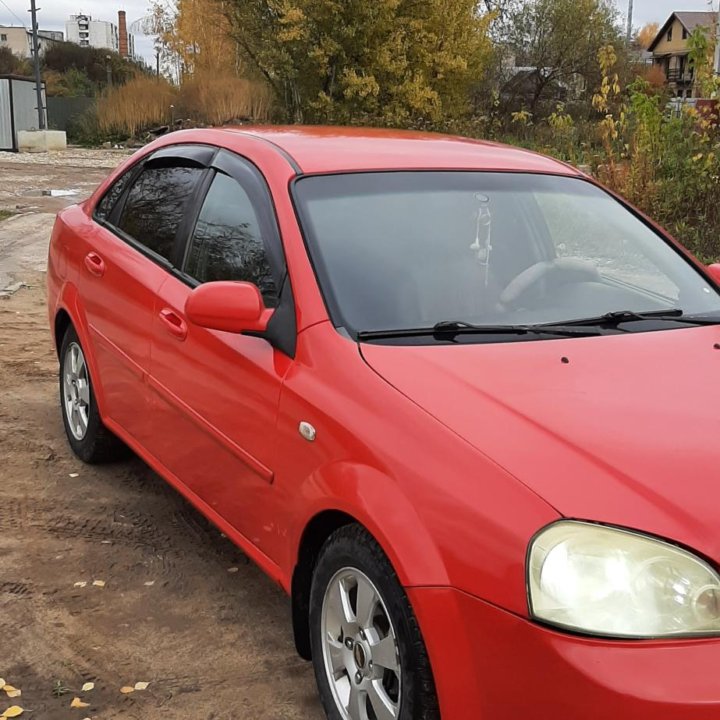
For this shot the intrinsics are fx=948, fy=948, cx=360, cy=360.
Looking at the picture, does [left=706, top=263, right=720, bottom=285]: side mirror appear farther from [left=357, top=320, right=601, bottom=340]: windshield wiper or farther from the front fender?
the front fender

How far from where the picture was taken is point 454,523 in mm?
2092

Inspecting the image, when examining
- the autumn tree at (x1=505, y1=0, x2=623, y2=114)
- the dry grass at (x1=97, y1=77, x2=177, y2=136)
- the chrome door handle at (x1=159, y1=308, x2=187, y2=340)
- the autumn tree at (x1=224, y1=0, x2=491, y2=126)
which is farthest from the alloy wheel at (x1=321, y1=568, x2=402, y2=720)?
the autumn tree at (x1=505, y1=0, x2=623, y2=114)

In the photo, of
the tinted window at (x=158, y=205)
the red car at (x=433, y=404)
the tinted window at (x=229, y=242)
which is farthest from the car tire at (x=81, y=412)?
the tinted window at (x=229, y=242)

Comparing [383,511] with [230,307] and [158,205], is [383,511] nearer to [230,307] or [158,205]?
[230,307]

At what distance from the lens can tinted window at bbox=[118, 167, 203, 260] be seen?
3861 millimetres

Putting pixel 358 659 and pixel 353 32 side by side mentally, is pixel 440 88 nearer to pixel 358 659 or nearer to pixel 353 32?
pixel 353 32

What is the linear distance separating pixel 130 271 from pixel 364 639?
214cm

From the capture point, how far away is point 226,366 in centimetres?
312

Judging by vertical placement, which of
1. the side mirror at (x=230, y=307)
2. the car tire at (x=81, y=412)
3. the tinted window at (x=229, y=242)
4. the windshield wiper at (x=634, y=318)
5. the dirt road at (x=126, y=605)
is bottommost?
the dirt road at (x=126, y=605)

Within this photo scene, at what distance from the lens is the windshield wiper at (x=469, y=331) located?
2.77 meters

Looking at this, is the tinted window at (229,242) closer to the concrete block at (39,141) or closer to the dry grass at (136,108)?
the concrete block at (39,141)

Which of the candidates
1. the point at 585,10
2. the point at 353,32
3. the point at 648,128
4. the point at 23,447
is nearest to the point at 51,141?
the point at 353,32

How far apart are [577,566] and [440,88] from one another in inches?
1146

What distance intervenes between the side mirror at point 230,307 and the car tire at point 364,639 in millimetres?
735
